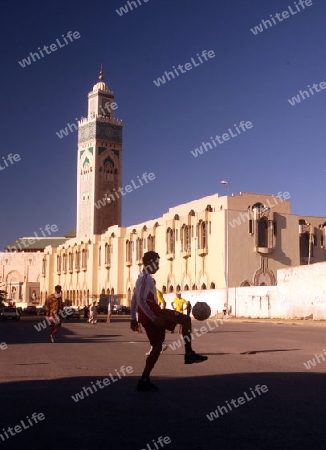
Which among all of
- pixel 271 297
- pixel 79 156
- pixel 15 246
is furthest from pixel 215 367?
pixel 15 246

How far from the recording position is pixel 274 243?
211 feet

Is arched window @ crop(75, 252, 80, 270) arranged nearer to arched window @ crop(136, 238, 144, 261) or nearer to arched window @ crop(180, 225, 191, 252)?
arched window @ crop(136, 238, 144, 261)

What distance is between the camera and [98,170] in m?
117

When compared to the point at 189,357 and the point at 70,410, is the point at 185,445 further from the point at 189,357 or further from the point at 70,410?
Result: the point at 189,357

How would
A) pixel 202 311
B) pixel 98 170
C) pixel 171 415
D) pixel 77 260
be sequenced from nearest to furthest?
1. pixel 171 415
2. pixel 202 311
3. pixel 77 260
4. pixel 98 170

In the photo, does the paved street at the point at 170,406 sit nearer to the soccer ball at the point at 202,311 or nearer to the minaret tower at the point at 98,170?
the soccer ball at the point at 202,311

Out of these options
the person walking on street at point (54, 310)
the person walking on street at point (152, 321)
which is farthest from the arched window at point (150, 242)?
the person walking on street at point (152, 321)

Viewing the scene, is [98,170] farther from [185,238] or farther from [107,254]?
[185,238]

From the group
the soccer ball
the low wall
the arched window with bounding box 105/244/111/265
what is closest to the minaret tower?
the arched window with bounding box 105/244/111/265

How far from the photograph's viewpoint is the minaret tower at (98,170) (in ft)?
379

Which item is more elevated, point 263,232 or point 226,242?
point 263,232

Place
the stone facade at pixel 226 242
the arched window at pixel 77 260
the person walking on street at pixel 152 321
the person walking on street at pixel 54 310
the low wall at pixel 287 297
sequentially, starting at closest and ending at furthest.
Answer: the person walking on street at pixel 152 321, the person walking on street at pixel 54 310, the low wall at pixel 287 297, the stone facade at pixel 226 242, the arched window at pixel 77 260

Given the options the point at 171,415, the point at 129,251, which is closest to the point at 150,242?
the point at 129,251

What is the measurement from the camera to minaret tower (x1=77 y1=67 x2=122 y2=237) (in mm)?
115438
